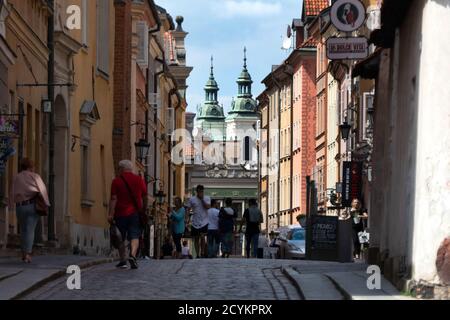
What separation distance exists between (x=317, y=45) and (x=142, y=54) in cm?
3046

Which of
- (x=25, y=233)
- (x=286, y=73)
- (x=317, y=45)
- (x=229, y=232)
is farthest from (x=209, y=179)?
(x=25, y=233)

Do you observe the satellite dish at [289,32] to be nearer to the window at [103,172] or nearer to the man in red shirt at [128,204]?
the window at [103,172]

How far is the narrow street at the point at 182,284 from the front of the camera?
58.0 ft

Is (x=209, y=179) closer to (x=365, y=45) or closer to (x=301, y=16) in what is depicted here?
(x=301, y=16)

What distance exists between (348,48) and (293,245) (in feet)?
55.5

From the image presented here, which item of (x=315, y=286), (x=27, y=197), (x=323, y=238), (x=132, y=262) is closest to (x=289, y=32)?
(x=323, y=238)

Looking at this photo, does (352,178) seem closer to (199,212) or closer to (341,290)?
(199,212)

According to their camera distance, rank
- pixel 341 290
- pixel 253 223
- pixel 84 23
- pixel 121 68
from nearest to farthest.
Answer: pixel 341 290 < pixel 253 223 < pixel 84 23 < pixel 121 68

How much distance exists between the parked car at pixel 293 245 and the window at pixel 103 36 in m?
7.09

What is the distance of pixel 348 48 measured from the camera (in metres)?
27.4

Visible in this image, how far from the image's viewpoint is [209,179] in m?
183

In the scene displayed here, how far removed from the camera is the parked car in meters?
43.0

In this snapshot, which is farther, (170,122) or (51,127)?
(170,122)

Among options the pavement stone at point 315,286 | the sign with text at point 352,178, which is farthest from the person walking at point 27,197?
the sign with text at point 352,178
